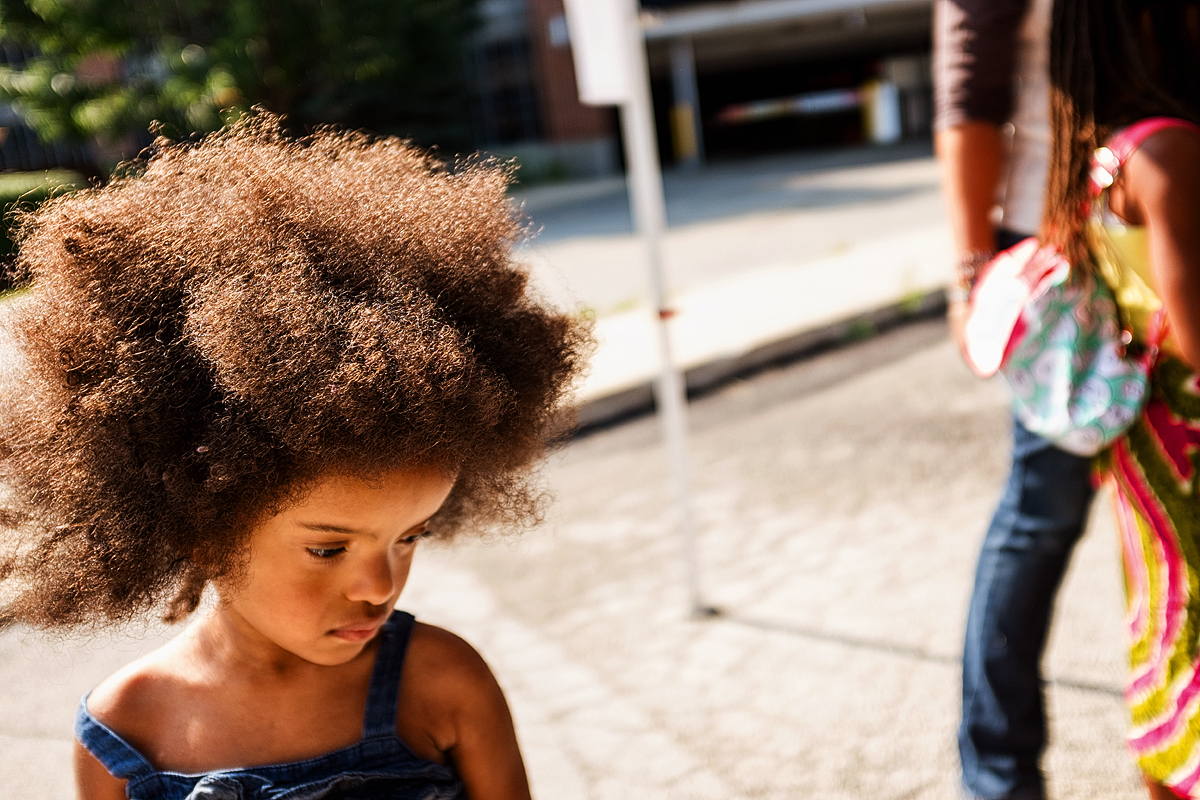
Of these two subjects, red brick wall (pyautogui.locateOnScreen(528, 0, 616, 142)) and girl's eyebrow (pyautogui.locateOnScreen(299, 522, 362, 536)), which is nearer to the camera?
girl's eyebrow (pyautogui.locateOnScreen(299, 522, 362, 536))

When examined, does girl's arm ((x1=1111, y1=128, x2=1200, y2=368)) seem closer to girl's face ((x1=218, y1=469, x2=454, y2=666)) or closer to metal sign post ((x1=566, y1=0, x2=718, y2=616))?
girl's face ((x1=218, y1=469, x2=454, y2=666))

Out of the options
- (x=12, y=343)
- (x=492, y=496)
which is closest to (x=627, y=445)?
(x=492, y=496)

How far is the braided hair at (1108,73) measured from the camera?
6.29 ft

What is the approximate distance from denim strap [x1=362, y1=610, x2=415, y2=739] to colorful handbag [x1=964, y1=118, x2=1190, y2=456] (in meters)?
1.16

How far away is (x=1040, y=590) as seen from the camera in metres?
2.22

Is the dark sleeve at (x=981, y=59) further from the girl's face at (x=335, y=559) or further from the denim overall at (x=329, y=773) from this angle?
the denim overall at (x=329, y=773)

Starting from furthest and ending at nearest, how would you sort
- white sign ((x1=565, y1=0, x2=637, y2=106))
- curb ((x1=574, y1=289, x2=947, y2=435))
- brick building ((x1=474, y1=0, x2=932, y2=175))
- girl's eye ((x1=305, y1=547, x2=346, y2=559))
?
brick building ((x1=474, y1=0, x2=932, y2=175)), curb ((x1=574, y1=289, x2=947, y2=435)), white sign ((x1=565, y1=0, x2=637, y2=106)), girl's eye ((x1=305, y1=547, x2=346, y2=559))

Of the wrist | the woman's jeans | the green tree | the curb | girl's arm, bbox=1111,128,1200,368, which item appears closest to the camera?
girl's arm, bbox=1111,128,1200,368

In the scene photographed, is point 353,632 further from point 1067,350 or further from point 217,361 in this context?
point 1067,350

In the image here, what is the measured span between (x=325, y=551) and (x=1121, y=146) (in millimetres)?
1412

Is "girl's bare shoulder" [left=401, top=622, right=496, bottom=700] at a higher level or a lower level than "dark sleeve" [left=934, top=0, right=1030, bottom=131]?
lower

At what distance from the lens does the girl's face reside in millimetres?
1333

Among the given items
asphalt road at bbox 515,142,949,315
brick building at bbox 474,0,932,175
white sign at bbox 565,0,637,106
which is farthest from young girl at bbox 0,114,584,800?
brick building at bbox 474,0,932,175

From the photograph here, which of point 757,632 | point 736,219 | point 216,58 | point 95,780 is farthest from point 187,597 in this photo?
point 216,58
